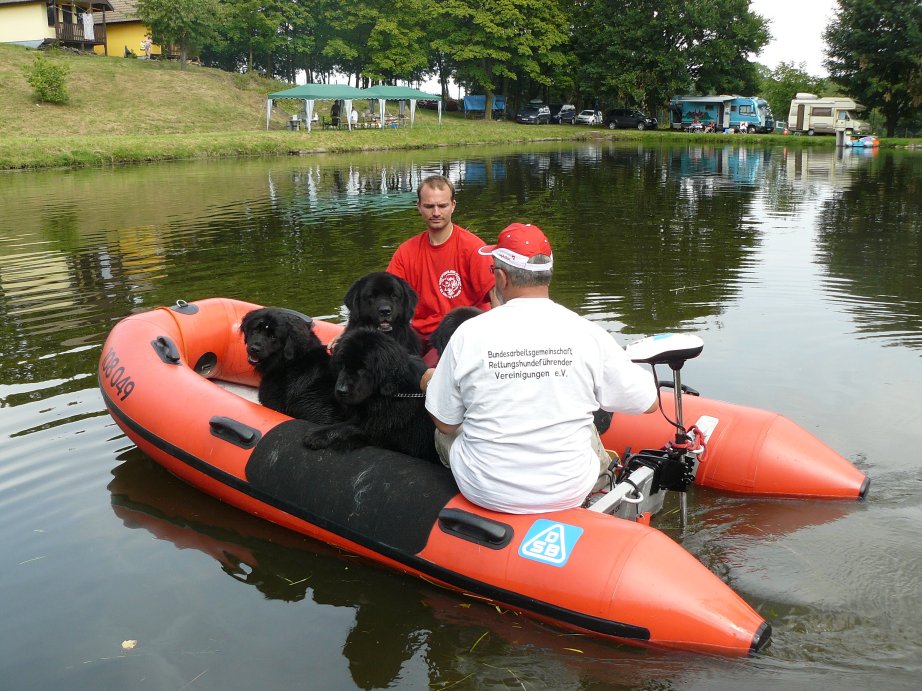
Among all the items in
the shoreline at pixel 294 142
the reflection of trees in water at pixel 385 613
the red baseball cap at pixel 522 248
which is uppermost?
the shoreline at pixel 294 142

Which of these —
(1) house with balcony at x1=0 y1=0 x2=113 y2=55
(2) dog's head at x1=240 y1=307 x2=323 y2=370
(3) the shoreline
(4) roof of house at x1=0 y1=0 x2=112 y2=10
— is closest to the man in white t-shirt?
(2) dog's head at x1=240 y1=307 x2=323 y2=370

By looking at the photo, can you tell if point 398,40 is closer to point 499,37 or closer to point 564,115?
point 499,37

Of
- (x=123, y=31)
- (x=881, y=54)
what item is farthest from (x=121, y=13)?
(x=881, y=54)

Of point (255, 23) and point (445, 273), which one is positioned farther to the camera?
point (255, 23)

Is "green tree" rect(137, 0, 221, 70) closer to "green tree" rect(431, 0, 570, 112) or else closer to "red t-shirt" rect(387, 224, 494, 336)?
"green tree" rect(431, 0, 570, 112)

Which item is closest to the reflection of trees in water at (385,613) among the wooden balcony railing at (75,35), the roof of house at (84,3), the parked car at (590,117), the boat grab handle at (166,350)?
the boat grab handle at (166,350)

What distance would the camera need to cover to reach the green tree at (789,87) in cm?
6328

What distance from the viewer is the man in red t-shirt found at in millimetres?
5781

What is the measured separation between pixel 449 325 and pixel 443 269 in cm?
87

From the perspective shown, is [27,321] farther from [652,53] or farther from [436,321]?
[652,53]

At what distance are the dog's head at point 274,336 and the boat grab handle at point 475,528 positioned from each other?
1666mm

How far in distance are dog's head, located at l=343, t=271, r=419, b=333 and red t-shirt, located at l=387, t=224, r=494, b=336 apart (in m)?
0.67

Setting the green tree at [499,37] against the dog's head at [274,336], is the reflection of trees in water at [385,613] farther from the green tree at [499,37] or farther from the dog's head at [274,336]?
the green tree at [499,37]

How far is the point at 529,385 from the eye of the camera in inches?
128
